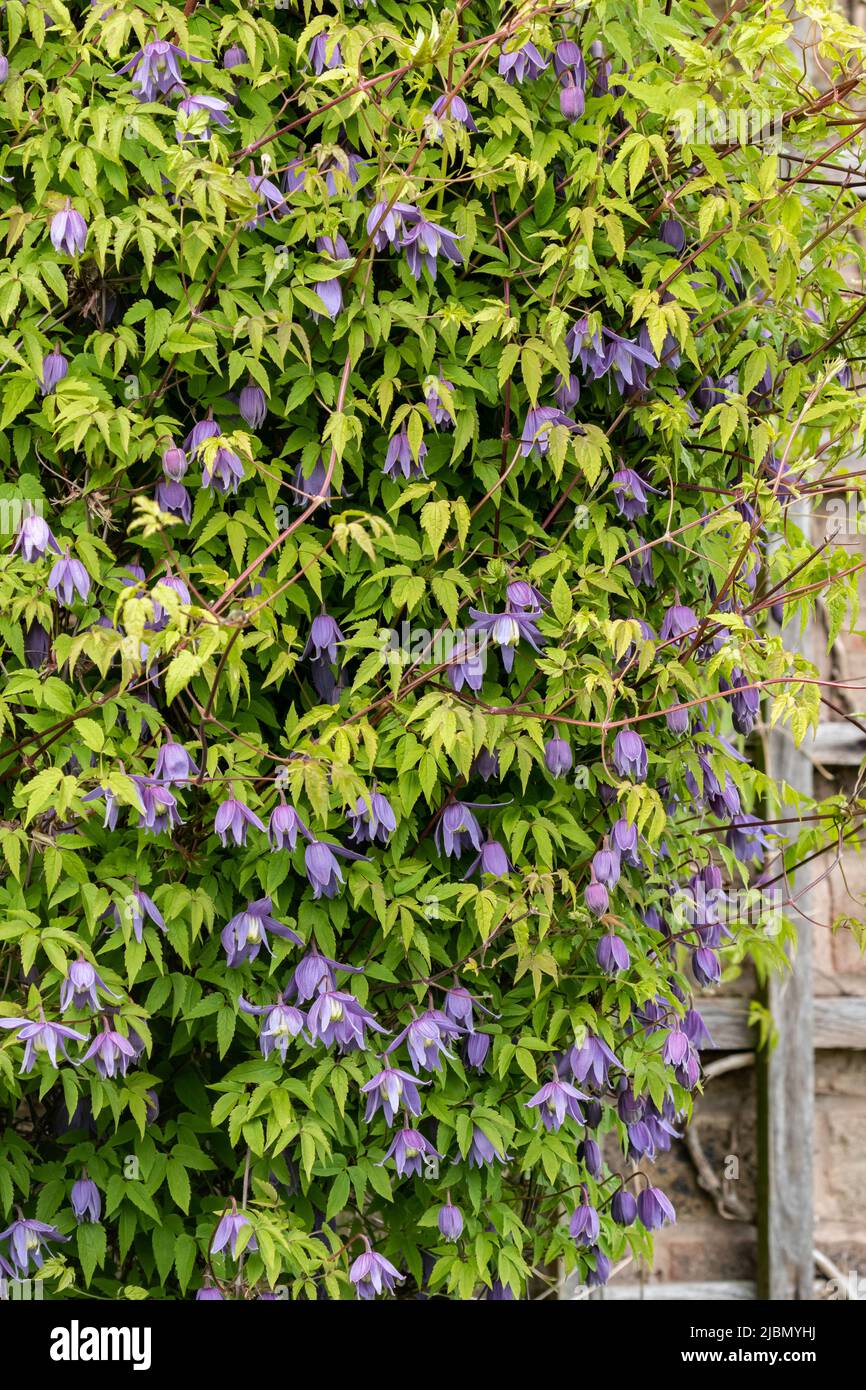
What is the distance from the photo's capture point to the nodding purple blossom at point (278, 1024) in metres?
1.86

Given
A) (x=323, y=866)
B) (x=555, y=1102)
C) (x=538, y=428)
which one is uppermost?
(x=538, y=428)

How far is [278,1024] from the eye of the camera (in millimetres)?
1860

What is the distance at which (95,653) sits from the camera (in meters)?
1.82

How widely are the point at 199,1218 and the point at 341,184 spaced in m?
1.57

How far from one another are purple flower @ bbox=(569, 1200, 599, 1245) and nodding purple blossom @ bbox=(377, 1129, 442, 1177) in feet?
0.99

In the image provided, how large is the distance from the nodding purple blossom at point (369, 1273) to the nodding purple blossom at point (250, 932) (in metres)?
0.48

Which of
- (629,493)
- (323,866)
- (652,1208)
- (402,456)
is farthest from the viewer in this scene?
(652,1208)

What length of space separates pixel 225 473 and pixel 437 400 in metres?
0.33

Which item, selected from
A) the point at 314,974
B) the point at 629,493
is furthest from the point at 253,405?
the point at 314,974

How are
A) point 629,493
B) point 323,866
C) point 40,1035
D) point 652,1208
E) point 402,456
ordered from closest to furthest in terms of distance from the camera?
point 40,1035 < point 323,866 < point 402,456 < point 629,493 < point 652,1208

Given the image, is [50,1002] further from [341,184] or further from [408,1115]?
[341,184]

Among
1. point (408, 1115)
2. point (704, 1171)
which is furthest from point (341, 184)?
point (704, 1171)

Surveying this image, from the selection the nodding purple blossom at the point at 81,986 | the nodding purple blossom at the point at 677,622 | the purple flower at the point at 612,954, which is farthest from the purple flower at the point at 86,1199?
the nodding purple blossom at the point at 677,622

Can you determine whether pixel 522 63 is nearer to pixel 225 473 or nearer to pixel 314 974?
pixel 225 473
